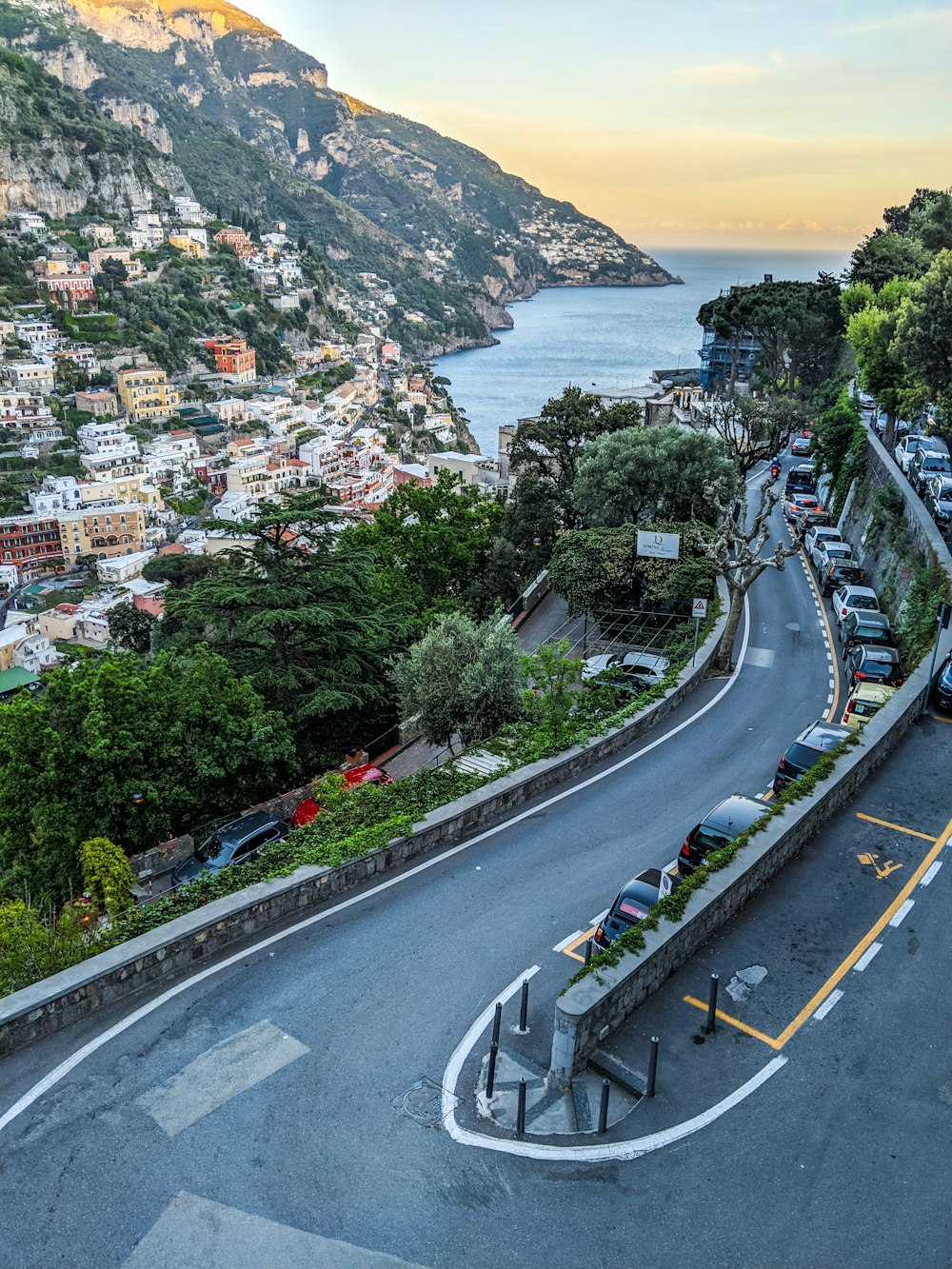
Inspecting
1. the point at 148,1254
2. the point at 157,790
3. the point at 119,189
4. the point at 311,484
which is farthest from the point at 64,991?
the point at 119,189

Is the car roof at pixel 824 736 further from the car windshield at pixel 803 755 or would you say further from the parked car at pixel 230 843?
the parked car at pixel 230 843

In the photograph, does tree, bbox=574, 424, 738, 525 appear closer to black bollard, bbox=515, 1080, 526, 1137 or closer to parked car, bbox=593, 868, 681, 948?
parked car, bbox=593, 868, 681, 948

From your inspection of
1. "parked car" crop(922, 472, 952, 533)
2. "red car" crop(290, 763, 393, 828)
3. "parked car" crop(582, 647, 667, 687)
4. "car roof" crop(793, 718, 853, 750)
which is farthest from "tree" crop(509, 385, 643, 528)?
"car roof" crop(793, 718, 853, 750)

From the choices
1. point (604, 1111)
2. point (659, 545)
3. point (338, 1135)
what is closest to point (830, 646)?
point (659, 545)

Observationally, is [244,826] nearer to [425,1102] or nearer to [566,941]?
[566,941]

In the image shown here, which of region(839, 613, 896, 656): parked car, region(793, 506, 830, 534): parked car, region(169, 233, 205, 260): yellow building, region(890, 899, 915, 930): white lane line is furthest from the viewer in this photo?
region(169, 233, 205, 260): yellow building

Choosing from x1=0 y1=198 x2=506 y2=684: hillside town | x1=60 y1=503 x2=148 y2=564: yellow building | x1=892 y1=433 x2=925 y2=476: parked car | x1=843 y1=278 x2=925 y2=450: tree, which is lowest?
x1=60 y1=503 x2=148 y2=564: yellow building

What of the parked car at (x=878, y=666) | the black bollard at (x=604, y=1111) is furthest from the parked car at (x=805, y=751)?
the black bollard at (x=604, y=1111)
